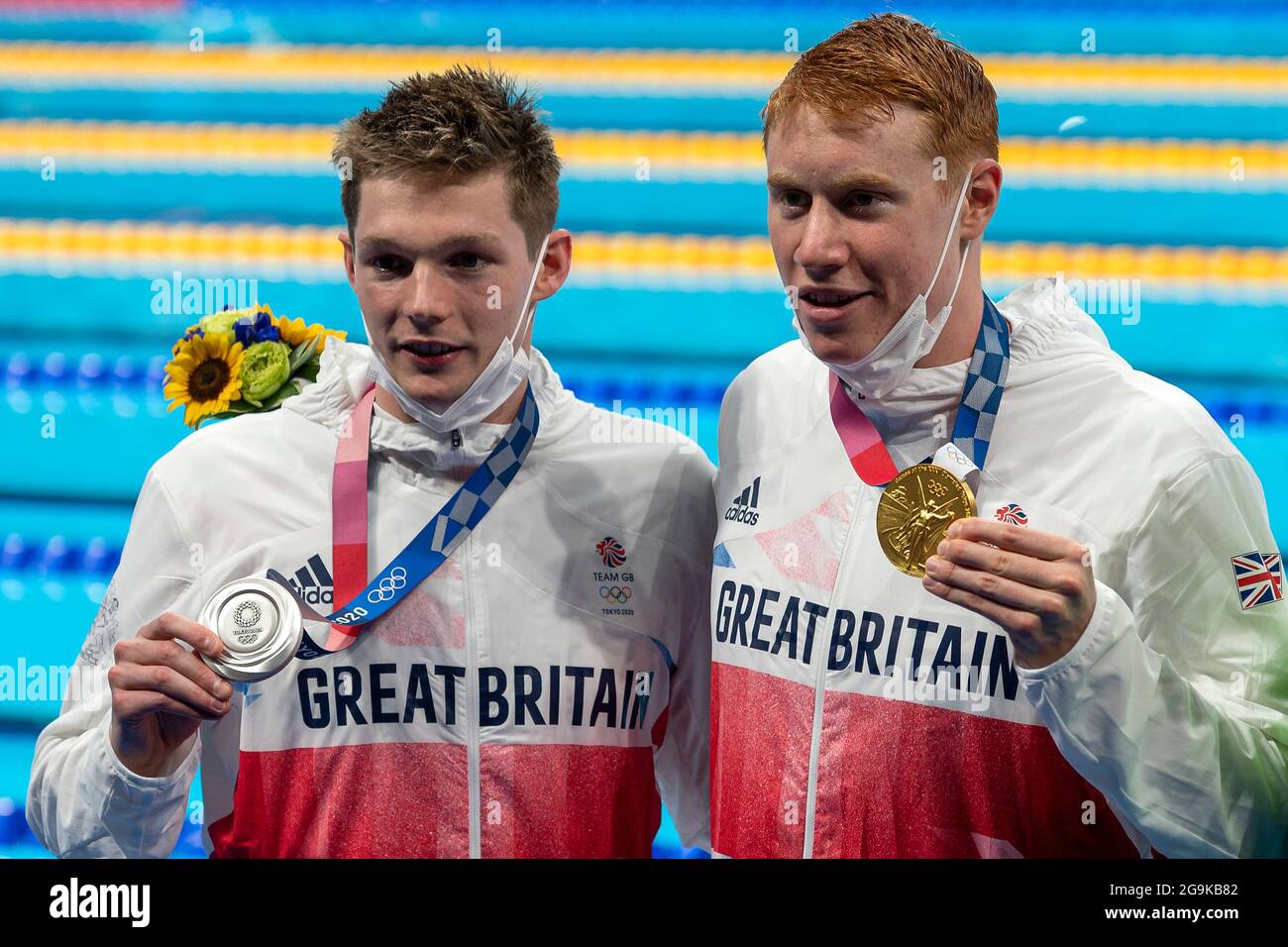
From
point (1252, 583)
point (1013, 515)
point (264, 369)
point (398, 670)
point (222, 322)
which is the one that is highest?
point (222, 322)

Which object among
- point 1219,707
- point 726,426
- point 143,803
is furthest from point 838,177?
point 143,803

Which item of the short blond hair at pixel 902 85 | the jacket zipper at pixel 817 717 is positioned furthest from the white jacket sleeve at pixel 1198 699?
the short blond hair at pixel 902 85

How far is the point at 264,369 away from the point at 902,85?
1255 millimetres

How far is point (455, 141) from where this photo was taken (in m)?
2.32

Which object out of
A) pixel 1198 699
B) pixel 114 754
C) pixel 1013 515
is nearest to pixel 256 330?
pixel 114 754

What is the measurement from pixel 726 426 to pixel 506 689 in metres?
0.62

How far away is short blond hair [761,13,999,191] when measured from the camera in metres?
2.18

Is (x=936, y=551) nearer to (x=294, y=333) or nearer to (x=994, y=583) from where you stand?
(x=994, y=583)

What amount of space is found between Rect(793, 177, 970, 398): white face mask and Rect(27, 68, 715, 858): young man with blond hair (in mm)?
541

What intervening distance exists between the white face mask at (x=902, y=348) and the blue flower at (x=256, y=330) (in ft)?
3.35

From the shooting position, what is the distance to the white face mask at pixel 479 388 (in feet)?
7.80

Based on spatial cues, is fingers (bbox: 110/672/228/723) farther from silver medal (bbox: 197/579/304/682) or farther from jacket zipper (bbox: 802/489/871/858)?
jacket zipper (bbox: 802/489/871/858)
